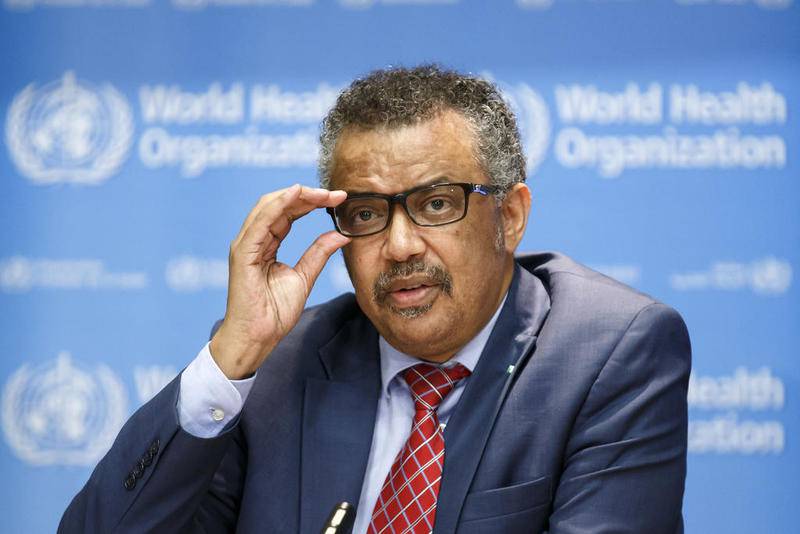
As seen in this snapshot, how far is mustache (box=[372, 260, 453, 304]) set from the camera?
2303mm

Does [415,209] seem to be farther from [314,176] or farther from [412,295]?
[314,176]

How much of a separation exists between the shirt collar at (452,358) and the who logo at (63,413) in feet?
4.94

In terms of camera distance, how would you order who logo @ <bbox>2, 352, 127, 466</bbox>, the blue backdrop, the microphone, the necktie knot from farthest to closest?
who logo @ <bbox>2, 352, 127, 466</bbox>, the blue backdrop, the necktie knot, the microphone

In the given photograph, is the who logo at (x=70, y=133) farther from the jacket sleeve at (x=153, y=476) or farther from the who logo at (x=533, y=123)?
the jacket sleeve at (x=153, y=476)

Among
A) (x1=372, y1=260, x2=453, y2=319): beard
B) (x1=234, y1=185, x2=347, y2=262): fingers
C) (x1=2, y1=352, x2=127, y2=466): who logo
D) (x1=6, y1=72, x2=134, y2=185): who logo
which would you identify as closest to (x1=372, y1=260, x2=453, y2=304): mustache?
(x1=372, y1=260, x2=453, y2=319): beard

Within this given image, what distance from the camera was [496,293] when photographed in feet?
8.14

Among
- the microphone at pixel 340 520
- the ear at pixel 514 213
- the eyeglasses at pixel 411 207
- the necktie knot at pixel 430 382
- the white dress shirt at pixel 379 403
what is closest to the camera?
the microphone at pixel 340 520

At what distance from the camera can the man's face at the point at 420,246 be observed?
231cm

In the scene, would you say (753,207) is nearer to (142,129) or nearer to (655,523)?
(655,523)

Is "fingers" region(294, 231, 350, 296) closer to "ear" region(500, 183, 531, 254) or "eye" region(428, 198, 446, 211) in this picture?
"eye" region(428, 198, 446, 211)

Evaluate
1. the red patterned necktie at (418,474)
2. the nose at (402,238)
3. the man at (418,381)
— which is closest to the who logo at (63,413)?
the man at (418,381)

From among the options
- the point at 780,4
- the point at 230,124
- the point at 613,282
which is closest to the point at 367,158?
the point at 613,282

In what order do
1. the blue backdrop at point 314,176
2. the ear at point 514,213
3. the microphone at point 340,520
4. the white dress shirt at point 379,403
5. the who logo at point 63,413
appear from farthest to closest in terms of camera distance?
the who logo at point 63,413, the blue backdrop at point 314,176, the ear at point 514,213, the white dress shirt at point 379,403, the microphone at point 340,520

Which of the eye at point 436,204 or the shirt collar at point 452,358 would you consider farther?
the shirt collar at point 452,358
